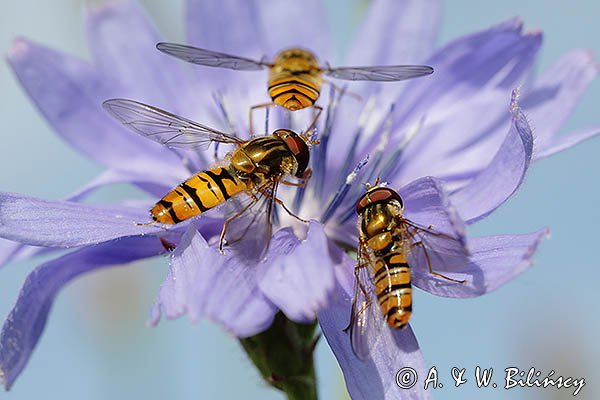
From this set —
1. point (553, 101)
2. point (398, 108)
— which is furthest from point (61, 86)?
point (553, 101)

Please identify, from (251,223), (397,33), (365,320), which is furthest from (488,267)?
(397,33)

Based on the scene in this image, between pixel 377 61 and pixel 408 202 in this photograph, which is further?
pixel 377 61

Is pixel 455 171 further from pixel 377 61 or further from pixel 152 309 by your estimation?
pixel 152 309

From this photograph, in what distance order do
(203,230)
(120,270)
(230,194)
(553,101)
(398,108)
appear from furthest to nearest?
1. (120,270)
2. (398,108)
3. (553,101)
4. (203,230)
5. (230,194)

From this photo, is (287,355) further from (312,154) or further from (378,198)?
(312,154)

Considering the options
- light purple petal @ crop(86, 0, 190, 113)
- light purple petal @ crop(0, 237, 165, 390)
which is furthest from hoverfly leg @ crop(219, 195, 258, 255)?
light purple petal @ crop(86, 0, 190, 113)

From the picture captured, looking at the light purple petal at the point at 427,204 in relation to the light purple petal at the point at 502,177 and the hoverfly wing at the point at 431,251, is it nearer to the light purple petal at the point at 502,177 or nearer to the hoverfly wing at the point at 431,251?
the hoverfly wing at the point at 431,251
